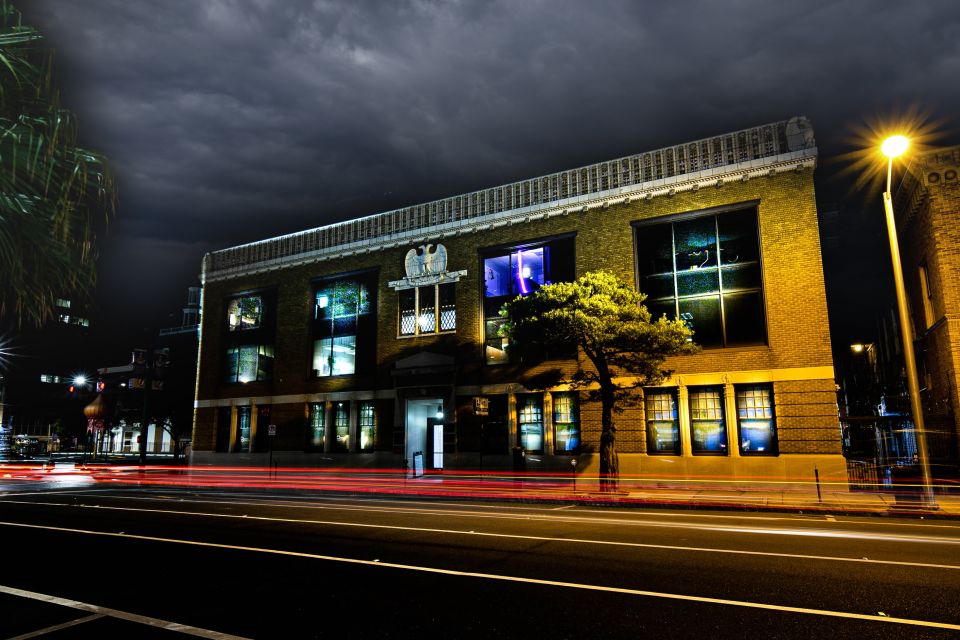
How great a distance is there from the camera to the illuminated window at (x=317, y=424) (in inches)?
1281

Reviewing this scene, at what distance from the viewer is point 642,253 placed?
25.5m

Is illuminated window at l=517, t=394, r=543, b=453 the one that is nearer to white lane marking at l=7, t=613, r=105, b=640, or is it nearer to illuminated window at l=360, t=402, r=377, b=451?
illuminated window at l=360, t=402, r=377, b=451

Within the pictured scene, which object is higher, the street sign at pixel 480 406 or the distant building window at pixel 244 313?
the distant building window at pixel 244 313

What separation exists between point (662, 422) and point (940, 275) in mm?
11448

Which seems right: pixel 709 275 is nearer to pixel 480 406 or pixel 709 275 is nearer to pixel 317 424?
pixel 480 406

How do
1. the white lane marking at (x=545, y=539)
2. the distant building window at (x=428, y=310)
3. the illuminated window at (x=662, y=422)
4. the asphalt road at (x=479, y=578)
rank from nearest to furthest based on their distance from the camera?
the asphalt road at (x=479, y=578)
the white lane marking at (x=545, y=539)
the illuminated window at (x=662, y=422)
the distant building window at (x=428, y=310)

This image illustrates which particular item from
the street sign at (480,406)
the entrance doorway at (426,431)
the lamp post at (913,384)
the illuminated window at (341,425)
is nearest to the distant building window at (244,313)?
the illuminated window at (341,425)

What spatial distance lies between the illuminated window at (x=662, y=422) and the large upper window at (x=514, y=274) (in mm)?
6583

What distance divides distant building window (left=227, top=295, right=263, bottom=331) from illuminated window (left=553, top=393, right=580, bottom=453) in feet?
66.1

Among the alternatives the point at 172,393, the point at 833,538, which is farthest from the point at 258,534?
the point at 172,393

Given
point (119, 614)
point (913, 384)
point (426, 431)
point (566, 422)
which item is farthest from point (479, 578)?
point (426, 431)

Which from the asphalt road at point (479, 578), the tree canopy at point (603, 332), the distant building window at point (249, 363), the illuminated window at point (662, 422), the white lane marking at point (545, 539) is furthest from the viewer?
the distant building window at point (249, 363)

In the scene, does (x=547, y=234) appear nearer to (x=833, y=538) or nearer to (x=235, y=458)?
(x=833, y=538)

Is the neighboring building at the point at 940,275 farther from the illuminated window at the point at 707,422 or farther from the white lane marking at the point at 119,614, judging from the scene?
the white lane marking at the point at 119,614
